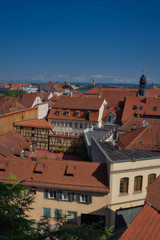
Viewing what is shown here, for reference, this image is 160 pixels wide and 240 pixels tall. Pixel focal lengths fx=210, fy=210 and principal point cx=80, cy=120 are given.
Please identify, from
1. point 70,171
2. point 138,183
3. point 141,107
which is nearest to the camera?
point 138,183

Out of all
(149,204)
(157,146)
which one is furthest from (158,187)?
(157,146)

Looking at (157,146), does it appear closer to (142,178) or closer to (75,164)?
(142,178)

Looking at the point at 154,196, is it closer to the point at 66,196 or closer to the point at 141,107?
the point at 66,196

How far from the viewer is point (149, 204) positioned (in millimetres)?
Answer: 11727

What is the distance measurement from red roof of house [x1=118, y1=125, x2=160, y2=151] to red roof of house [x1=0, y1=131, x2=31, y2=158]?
15076 millimetres

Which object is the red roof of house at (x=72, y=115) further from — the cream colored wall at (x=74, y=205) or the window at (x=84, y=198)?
the cream colored wall at (x=74, y=205)

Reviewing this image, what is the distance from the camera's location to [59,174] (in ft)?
63.5

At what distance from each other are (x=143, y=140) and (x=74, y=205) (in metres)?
14.5

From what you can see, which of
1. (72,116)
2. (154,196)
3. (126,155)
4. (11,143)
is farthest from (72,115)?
(154,196)

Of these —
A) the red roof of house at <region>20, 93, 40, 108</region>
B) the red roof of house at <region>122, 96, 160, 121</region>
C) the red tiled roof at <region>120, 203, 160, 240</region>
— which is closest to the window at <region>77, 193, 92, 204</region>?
the red tiled roof at <region>120, 203, 160, 240</region>

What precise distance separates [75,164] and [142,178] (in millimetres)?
6134

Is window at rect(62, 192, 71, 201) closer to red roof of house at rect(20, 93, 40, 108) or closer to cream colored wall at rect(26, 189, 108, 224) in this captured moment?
cream colored wall at rect(26, 189, 108, 224)

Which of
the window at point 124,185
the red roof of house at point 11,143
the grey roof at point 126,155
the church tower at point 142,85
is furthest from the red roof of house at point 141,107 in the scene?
the window at point 124,185

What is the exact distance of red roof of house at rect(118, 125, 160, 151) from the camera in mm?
28100
